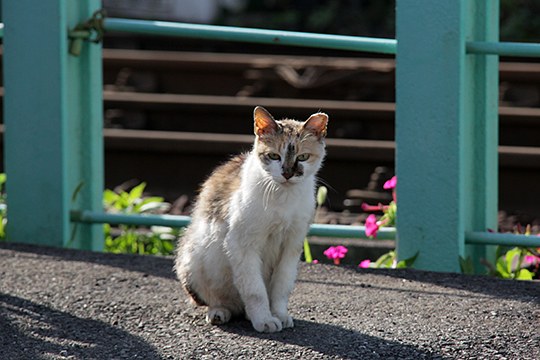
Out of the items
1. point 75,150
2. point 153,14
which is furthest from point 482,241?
point 153,14

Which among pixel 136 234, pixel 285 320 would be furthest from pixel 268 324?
pixel 136 234

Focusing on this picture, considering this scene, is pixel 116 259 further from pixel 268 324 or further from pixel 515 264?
pixel 515 264

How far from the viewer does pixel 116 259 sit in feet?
19.0

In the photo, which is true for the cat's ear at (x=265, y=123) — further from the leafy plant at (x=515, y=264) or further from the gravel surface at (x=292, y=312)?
the leafy plant at (x=515, y=264)

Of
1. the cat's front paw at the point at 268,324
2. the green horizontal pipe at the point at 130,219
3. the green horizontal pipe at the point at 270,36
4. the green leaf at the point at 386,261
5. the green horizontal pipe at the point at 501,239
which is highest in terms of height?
the green horizontal pipe at the point at 270,36

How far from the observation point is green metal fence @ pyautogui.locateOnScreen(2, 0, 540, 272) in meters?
5.43

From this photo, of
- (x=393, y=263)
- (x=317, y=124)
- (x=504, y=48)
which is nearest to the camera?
(x=317, y=124)

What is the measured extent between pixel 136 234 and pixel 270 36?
77.4 inches

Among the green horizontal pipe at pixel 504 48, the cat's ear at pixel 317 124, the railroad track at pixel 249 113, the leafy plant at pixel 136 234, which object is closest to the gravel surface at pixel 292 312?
the cat's ear at pixel 317 124

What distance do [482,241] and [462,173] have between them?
0.34 m

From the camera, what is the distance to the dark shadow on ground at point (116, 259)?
5584 millimetres

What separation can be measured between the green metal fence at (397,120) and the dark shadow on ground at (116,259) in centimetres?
17

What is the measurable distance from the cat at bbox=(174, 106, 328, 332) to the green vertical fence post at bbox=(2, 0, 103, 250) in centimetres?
160

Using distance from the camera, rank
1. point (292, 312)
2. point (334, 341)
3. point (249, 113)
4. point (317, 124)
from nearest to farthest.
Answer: point (334, 341) → point (317, 124) → point (292, 312) → point (249, 113)
